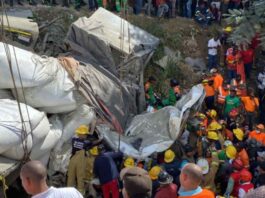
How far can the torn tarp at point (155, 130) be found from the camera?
9.58 meters

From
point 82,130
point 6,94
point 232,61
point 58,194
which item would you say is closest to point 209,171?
point 82,130

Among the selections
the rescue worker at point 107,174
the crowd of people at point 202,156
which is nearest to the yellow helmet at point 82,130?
the crowd of people at point 202,156

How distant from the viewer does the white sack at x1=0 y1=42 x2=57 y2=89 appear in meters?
8.65

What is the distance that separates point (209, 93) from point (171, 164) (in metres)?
3.19

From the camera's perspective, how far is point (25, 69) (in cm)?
882

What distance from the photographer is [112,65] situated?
11.4 m

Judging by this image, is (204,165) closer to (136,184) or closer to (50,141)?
(50,141)

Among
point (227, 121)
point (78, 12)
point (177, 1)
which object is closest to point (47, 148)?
point (227, 121)

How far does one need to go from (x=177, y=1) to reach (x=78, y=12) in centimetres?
261

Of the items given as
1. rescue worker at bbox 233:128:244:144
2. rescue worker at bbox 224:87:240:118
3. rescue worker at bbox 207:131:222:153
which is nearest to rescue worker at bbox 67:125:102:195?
rescue worker at bbox 207:131:222:153

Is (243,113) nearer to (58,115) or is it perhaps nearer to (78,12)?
(58,115)

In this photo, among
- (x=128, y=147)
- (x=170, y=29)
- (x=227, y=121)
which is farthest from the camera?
(x=170, y=29)

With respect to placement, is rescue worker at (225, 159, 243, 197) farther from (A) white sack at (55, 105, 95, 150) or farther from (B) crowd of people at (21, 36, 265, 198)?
(A) white sack at (55, 105, 95, 150)

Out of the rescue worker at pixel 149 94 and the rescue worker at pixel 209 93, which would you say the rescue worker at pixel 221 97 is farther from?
the rescue worker at pixel 149 94
